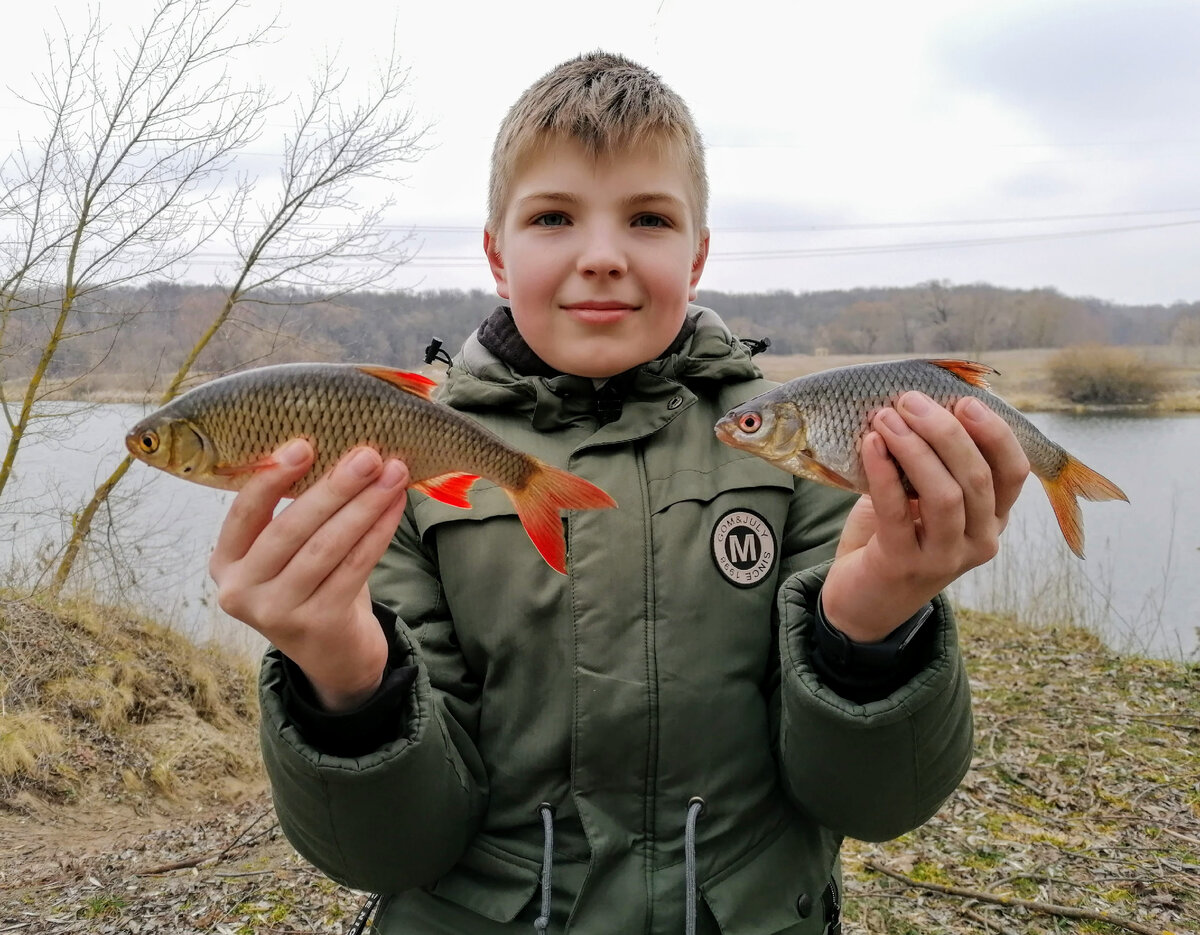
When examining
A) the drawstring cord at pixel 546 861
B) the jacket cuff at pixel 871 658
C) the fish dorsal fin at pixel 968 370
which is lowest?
the drawstring cord at pixel 546 861

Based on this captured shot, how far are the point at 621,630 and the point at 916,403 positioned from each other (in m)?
0.68

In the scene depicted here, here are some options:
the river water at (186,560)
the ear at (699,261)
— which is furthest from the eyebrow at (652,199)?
the river water at (186,560)

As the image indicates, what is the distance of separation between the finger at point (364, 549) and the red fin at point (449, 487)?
0.17 meters

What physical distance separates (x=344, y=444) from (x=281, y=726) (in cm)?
47

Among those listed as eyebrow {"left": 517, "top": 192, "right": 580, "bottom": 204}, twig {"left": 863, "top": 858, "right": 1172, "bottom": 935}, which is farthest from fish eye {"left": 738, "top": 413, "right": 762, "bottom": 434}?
twig {"left": 863, "top": 858, "right": 1172, "bottom": 935}

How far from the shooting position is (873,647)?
1.44m

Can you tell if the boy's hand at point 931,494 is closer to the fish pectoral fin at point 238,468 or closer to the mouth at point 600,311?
the mouth at point 600,311

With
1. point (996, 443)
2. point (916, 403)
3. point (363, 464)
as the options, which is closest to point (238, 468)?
point (363, 464)

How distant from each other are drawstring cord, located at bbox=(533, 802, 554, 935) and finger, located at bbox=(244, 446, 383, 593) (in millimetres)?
663

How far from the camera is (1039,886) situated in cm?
282

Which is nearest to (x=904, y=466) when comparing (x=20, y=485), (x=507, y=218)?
(x=507, y=218)

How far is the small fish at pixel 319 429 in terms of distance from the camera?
52.4 inches

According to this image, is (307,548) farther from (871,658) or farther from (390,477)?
(871,658)

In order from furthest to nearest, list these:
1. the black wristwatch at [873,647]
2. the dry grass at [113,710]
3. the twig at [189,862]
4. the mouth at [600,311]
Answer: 1. the dry grass at [113,710]
2. the twig at [189,862]
3. the mouth at [600,311]
4. the black wristwatch at [873,647]
